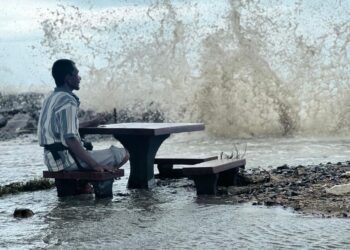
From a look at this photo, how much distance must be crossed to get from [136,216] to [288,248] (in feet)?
6.81

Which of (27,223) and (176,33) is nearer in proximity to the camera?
(27,223)

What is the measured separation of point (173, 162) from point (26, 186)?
6.78 feet

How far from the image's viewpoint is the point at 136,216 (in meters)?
6.85

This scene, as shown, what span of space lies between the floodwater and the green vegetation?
9.1 inches

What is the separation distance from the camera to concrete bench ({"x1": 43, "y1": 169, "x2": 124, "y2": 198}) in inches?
307

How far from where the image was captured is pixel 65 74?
25.9ft

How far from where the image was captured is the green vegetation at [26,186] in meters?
9.03

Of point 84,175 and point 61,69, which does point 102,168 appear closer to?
point 84,175

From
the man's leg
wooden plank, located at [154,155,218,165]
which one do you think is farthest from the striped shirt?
wooden plank, located at [154,155,218,165]

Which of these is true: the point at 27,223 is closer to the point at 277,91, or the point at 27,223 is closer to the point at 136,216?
the point at 136,216

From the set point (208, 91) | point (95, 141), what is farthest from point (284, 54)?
point (95, 141)

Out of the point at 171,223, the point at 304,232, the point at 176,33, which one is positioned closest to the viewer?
the point at 304,232

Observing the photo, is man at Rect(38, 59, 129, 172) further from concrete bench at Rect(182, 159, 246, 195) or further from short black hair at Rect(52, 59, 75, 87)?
concrete bench at Rect(182, 159, 246, 195)

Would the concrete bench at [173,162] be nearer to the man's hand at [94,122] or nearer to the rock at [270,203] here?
the man's hand at [94,122]
